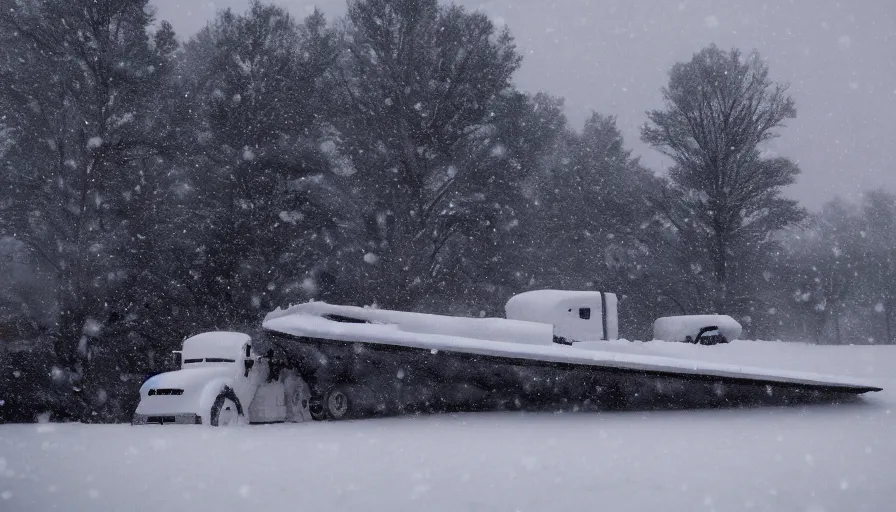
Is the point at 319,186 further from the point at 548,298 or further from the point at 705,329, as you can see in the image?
the point at 705,329

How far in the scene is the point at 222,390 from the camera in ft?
22.1

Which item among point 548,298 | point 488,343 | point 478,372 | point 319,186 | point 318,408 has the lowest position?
point 318,408

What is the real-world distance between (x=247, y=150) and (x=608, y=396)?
1428 cm

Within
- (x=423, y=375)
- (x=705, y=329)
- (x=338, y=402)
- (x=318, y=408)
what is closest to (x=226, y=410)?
(x=318, y=408)

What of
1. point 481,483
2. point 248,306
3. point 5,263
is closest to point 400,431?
point 481,483

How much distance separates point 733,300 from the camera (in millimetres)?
23375

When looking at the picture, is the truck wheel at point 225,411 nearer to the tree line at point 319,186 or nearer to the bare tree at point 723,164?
the tree line at point 319,186

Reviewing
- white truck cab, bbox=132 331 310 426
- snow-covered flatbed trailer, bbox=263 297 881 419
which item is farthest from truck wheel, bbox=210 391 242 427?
snow-covered flatbed trailer, bbox=263 297 881 419

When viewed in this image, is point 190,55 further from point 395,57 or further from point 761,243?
point 761,243

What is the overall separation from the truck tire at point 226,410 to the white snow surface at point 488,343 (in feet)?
2.83

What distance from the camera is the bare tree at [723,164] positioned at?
24516 mm

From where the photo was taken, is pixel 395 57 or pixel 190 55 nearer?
pixel 395 57

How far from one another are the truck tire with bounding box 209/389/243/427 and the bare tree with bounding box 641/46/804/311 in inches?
826

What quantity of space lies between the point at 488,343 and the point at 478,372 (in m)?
0.83
